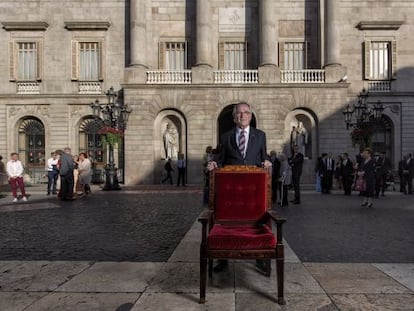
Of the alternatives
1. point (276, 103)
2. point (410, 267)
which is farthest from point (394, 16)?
point (410, 267)

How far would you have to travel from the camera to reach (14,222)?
9.55 meters

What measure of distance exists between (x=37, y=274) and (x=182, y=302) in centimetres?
220

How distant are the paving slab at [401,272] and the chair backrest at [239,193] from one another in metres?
1.84

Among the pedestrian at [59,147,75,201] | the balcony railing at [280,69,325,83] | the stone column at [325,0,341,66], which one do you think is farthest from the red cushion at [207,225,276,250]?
the stone column at [325,0,341,66]

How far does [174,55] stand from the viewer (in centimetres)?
2667

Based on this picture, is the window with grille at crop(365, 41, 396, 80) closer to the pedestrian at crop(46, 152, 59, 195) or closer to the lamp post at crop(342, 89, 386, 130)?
the lamp post at crop(342, 89, 386, 130)

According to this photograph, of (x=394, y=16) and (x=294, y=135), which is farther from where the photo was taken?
(x=394, y=16)

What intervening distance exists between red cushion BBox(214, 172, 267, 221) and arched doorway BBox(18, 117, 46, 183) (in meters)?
24.7

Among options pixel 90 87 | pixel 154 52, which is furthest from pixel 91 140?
pixel 154 52

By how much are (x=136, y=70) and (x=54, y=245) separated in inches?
728

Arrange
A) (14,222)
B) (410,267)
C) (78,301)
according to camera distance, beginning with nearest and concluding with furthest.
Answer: (78,301) < (410,267) < (14,222)

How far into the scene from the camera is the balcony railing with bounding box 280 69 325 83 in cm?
2412

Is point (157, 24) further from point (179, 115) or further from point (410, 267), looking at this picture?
point (410, 267)

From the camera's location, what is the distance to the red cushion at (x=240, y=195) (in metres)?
4.77
